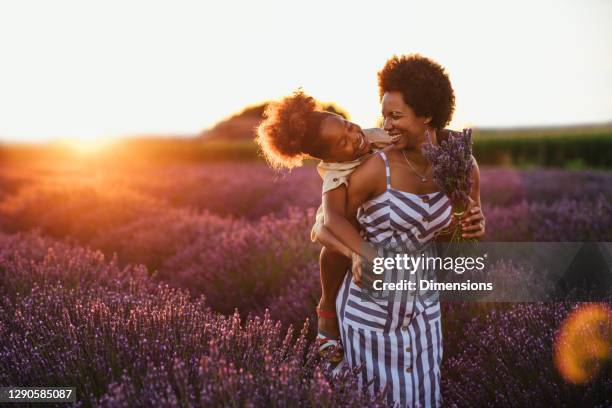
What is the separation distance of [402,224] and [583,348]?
938 millimetres

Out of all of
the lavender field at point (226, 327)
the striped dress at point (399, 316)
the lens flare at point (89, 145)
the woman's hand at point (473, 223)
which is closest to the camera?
the lavender field at point (226, 327)

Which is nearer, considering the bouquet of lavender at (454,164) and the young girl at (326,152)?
the bouquet of lavender at (454,164)

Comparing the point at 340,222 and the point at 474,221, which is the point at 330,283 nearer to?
the point at 340,222

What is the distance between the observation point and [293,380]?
5.89 feet

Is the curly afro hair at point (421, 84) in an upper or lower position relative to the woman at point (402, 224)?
upper

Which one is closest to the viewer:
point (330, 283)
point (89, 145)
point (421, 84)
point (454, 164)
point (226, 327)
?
point (454, 164)

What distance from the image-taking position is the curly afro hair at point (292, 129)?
7.61 ft

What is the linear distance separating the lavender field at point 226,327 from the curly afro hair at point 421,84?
0.95m

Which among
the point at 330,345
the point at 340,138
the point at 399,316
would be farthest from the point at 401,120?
the point at 330,345

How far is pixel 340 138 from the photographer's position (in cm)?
226

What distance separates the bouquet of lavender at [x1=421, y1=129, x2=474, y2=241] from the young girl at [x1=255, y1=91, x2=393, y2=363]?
352 millimetres

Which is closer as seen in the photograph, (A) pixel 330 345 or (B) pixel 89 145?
(A) pixel 330 345

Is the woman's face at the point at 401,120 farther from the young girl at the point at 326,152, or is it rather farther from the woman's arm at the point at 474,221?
the woman's arm at the point at 474,221

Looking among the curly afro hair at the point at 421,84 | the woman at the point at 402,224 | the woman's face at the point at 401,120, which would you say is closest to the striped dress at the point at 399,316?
the woman at the point at 402,224
